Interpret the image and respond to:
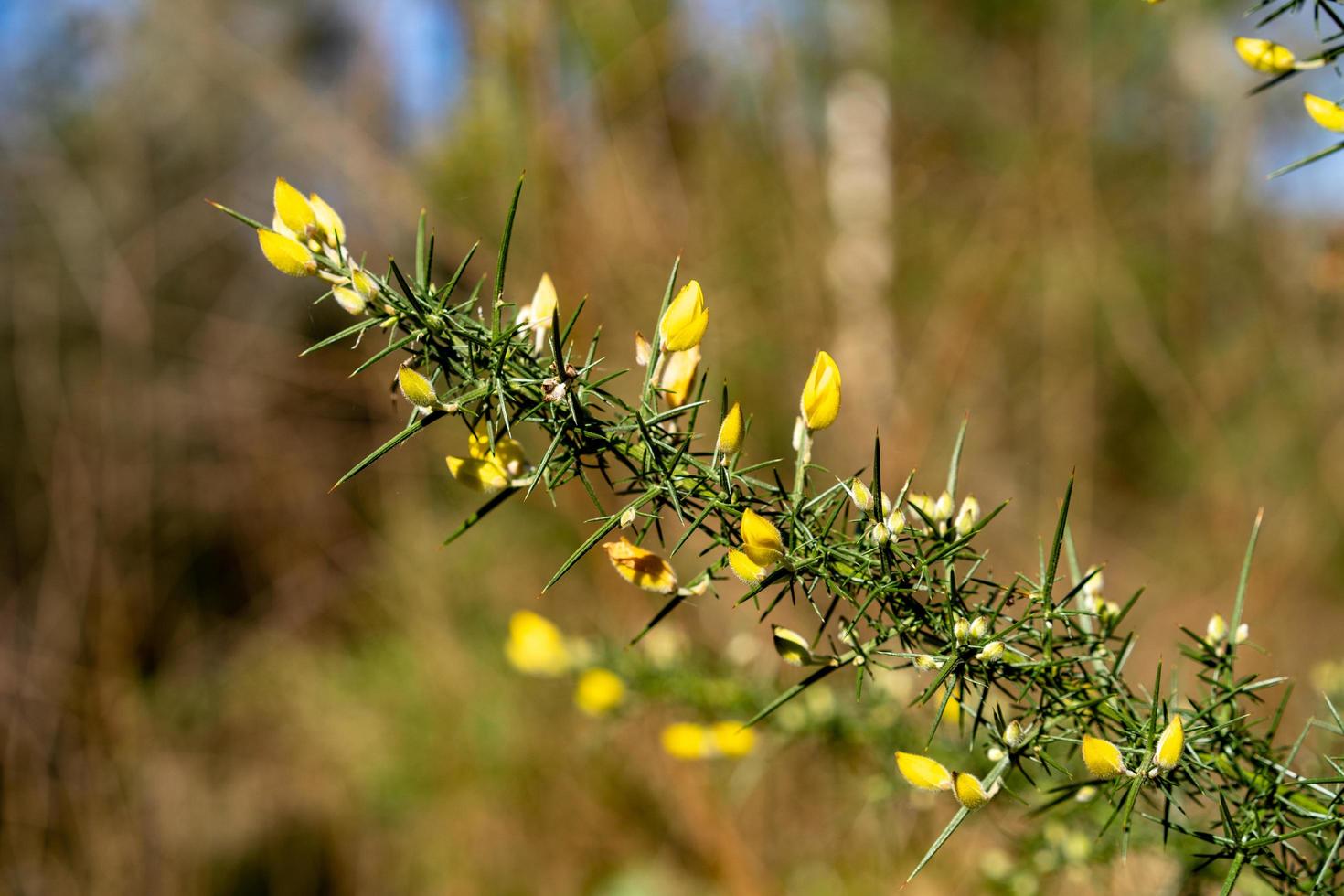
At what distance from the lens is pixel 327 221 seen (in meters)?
0.47

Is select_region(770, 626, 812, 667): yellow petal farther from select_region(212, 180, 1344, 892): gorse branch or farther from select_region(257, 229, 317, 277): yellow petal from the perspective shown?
select_region(257, 229, 317, 277): yellow petal

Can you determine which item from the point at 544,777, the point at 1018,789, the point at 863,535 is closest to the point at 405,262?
the point at 544,777

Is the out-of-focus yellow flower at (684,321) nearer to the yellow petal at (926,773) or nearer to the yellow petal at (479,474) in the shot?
the yellow petal at (479,474)

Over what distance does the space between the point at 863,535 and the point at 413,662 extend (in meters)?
3.35

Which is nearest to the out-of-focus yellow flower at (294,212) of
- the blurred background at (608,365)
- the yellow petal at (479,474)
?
the yellow petal at (479,474)

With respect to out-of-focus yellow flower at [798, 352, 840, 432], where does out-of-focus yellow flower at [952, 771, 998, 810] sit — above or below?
below

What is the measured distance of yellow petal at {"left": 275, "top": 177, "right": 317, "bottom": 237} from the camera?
44 cm

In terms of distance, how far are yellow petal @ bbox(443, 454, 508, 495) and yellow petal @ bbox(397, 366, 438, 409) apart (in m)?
0.06

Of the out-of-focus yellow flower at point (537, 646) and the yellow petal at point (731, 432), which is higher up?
the out-of-focus yellow flower at point (537, 646)

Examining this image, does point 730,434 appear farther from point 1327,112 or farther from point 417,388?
point 1327,112

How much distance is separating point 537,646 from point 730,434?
69 centimetres

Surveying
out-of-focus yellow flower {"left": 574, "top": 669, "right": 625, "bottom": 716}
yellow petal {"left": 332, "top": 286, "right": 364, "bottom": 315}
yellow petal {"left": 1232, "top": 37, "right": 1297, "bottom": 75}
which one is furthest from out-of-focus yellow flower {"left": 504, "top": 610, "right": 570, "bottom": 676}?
yellow petal {"left": 1232, "top": 37, "right": 1297, "bottom": 75}

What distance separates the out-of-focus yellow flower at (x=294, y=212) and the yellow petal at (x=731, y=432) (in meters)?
0.25

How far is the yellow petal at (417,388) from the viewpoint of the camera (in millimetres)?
428
